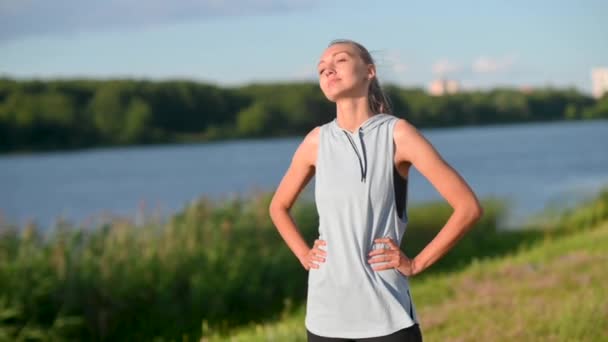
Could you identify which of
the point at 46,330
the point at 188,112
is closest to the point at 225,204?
the point at 46,330

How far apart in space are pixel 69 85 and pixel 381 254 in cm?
5233

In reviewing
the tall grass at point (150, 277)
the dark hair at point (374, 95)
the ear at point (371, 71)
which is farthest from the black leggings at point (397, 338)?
the tall grass at point (150, 277)

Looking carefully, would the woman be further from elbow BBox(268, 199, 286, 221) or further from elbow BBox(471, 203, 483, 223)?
elbow BBox(268, 199, 286, 221)

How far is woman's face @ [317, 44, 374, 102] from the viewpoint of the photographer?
9.50 feet

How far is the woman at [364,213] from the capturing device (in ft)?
9.16

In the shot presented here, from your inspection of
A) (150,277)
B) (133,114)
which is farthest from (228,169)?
(150,277)

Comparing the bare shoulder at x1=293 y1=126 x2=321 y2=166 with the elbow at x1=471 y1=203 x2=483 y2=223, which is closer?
the elbow at x1=471 y1=203 x2=483 y2=223

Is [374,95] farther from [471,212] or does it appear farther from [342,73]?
[471,212]

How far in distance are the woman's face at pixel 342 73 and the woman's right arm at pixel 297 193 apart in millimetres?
192

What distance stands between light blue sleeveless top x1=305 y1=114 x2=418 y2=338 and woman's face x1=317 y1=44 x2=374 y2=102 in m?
0.16

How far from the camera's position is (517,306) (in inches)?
255

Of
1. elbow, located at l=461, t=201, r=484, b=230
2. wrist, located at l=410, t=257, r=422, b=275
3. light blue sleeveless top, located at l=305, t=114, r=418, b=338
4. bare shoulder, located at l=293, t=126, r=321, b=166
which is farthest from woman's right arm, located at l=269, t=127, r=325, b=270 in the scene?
elbow, located at l=461, t=201, r=484, b=230

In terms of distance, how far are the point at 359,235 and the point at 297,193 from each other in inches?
19.1

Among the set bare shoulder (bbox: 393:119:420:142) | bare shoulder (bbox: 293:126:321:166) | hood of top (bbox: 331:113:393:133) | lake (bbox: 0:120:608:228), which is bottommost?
lake (bbox: 0:120:608:228)
